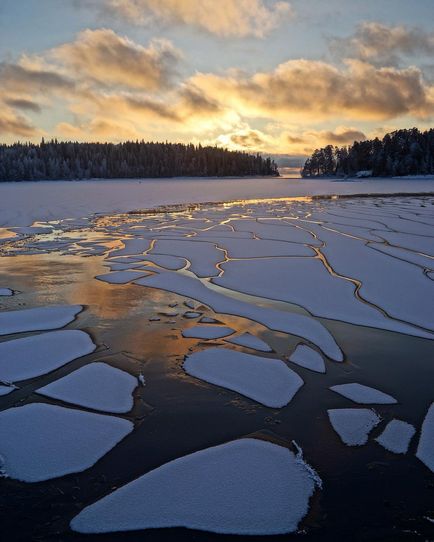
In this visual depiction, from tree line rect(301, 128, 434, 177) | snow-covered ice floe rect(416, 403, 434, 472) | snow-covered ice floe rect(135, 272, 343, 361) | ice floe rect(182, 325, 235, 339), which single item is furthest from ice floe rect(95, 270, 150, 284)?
tree line rect(301, 128, 434, 177)

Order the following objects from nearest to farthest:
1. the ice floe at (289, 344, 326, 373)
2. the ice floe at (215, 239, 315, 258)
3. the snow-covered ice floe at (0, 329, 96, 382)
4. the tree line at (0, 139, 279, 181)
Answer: the snow-covered ice floe at (0, 329, 96, 382) < the ice floe at (289, 344, 326, 373) < the ice floe at (215, 239, 315, 258) < the tree line at (0, 139, 279, 181)

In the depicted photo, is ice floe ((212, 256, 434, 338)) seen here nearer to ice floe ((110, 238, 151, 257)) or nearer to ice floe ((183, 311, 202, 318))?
ice floe ((183, 311, 202, 318))

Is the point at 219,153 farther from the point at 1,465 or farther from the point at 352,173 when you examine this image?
the point at 1,465

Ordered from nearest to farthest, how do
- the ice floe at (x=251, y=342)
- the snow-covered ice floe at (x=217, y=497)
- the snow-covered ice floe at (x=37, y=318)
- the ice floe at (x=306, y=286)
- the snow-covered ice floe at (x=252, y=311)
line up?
the snow-covered ice floe at (x=217, y=497), the ice floe at (x=251, y=342), the snow-covered ice floe at (x=252, y=311), the snow-covered ice floe at (x=37, y=318), the ice floe at (x=306, y=286)

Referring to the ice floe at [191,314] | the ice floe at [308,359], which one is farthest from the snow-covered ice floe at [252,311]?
the ice floe at [191,314]

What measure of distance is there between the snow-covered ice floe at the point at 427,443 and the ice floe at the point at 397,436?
0.24 feet

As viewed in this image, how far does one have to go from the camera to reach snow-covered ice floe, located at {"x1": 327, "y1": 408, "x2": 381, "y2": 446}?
2.95 m

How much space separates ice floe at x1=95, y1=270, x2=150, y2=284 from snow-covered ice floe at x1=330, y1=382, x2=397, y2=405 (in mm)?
4363

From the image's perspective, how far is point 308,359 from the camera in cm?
418

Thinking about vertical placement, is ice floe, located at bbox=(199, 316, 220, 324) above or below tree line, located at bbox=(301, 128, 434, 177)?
below

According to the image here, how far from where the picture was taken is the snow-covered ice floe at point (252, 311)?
467 cm

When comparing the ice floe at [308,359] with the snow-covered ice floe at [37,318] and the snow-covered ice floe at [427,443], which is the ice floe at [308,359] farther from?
the snow-covered ice floe at [37,318]

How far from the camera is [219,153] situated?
115 meters

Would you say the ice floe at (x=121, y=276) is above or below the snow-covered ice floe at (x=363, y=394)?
above
